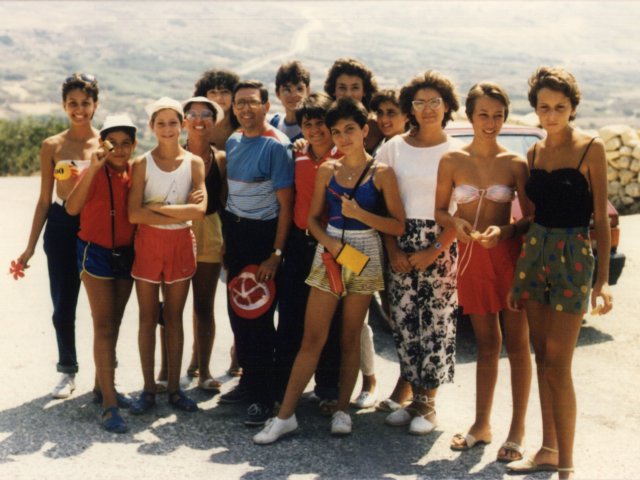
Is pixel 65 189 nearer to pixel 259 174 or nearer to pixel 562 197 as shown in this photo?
pixel 259 174

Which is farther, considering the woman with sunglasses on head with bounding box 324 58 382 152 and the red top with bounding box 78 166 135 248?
the woman with sunglasses on head with bounding box 324 58 382 152

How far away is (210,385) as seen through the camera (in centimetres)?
507

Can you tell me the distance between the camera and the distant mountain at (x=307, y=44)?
49.6 meters

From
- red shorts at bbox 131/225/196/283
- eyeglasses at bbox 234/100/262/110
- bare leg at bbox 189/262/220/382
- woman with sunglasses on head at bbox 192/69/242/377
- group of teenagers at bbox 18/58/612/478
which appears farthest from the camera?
woman with sunglasses on head at bbox 192/69/242/377

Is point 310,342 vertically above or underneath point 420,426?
above

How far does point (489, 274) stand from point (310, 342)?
3.43ft

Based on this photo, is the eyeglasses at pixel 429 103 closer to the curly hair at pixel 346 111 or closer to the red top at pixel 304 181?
the curly hair at pixel 346 111

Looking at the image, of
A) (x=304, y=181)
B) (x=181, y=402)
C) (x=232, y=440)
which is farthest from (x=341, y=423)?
(x=304, y=181)

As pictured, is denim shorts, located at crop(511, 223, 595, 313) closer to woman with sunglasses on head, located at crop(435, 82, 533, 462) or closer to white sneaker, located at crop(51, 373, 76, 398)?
woman with sunglasses on head, located at crop(435, 82, 533, 462)

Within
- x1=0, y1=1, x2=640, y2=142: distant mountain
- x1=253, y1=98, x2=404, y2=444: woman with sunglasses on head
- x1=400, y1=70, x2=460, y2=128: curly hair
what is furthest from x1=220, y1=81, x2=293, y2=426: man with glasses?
x1=0, y1=1, x2=640, y2=142: distant mountain

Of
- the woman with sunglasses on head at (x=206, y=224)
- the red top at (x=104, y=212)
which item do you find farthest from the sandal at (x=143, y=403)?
the red top at (x=104, y=212)

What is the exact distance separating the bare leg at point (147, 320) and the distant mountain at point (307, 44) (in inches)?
1218

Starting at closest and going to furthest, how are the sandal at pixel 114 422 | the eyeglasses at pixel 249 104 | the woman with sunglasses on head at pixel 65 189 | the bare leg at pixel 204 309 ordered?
the sandal at pixel 114 422 → the eyeglasses at pixel 249 104 → the woman with sunglasses on head at pixel 65 189 → the bare leg at pixel 204 309

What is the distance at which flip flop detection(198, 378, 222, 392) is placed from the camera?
16.6 ft
